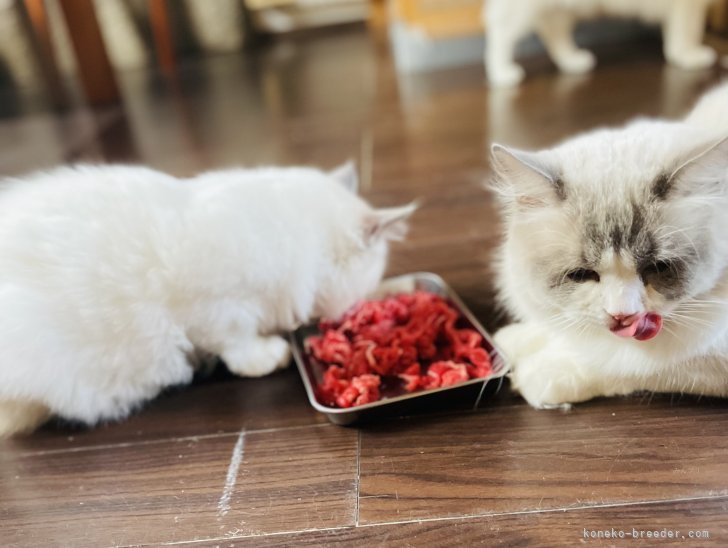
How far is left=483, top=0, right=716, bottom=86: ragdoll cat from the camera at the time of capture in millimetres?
2818

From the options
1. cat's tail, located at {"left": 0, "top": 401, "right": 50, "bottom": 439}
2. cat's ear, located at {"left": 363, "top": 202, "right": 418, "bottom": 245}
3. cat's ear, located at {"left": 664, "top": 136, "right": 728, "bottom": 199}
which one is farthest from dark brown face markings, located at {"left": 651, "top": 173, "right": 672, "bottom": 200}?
cat's tail, located at {"left": 0, "top": 401, "right": 50, "bottom": 439}

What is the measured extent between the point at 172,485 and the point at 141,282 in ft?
1.10

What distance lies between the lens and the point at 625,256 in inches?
30.3

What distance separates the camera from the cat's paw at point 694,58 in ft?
9.23

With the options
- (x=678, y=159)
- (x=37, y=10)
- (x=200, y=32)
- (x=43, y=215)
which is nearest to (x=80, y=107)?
(x=37, y=10)

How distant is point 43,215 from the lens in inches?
40.6

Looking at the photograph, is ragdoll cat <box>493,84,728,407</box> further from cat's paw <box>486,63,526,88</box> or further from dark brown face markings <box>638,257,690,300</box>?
cat's paw <box>486,63,526,88</box>

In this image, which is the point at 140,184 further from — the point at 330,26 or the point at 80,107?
the point at 330,26

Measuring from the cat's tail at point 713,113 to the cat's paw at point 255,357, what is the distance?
83cm

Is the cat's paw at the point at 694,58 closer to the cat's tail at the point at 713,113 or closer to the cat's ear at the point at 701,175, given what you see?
the cat's tail at the point at 713,113

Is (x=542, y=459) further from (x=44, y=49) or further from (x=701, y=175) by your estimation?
(x=44, y=49)

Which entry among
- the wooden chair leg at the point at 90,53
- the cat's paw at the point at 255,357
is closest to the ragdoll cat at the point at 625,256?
the cat's paw at the point at 255,357

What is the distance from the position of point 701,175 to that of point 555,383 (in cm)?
38

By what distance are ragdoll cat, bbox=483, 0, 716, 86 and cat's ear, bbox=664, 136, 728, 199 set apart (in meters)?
2.37
